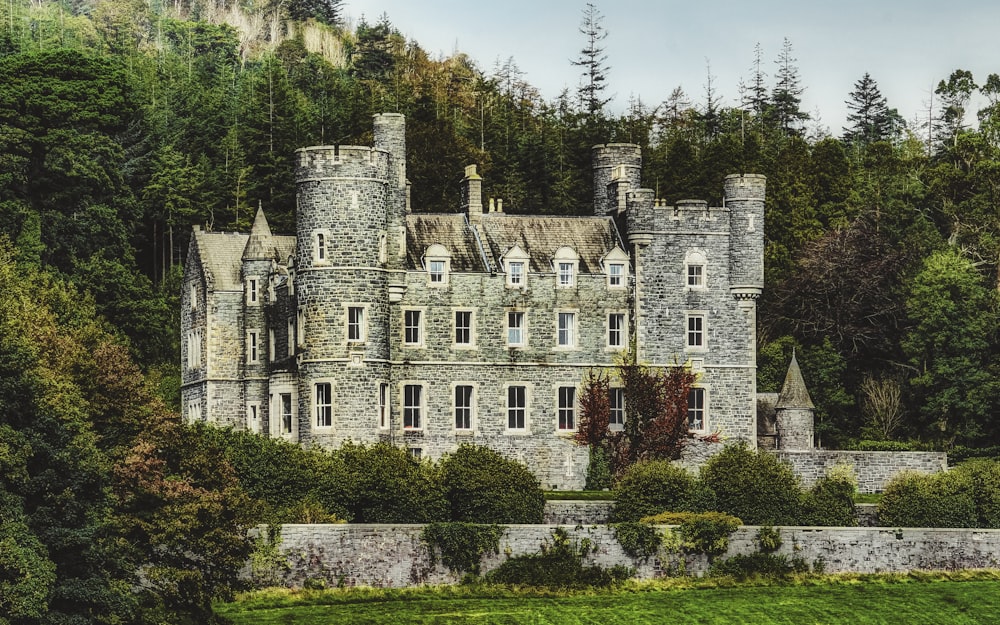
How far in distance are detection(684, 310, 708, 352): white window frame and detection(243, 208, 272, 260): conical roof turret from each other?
1360 cm


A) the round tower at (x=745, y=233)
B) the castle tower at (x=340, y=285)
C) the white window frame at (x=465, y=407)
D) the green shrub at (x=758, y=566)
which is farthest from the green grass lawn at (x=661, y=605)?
the round tower at (x=745, y=233)

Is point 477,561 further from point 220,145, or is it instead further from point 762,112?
point 762,112

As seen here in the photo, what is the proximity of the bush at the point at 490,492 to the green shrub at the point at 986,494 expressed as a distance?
471 inches

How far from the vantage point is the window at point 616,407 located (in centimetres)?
6231

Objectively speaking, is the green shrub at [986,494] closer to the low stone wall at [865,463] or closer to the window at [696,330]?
the low stone wall at [865,463]

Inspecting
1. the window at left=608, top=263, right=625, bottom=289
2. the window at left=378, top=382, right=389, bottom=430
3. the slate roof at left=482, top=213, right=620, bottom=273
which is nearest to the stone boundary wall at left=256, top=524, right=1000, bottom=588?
the window at left=378, top=382, right=389, bottom=430

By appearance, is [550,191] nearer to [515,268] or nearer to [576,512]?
[515,268]

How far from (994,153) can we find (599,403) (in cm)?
2194

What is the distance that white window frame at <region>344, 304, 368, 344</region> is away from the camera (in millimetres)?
58906

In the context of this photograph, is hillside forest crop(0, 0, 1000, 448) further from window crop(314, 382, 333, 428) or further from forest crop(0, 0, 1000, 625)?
window crop(314, 382, 333, 428)

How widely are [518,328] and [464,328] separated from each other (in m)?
1.73

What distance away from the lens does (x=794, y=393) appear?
211 feet

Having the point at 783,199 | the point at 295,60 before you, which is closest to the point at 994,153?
the point at 783,199

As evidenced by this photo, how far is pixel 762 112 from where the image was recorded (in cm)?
10175
